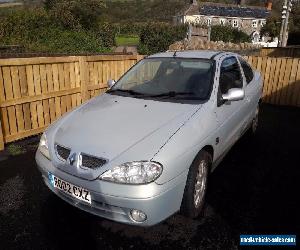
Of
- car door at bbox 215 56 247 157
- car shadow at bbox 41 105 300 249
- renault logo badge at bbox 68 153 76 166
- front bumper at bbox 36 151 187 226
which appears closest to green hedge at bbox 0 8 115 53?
car door at bbox 215 56 247 157

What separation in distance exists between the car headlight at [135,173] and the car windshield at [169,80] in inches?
54.0

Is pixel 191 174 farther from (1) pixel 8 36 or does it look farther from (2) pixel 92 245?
(1) pixel 8 36

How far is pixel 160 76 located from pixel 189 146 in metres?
1.61

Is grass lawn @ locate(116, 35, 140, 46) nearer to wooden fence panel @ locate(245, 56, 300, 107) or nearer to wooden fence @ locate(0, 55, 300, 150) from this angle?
wooden fence panel @ locate(245, 56, 300, 107)

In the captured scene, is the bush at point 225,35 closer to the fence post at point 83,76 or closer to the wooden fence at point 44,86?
the wooden fence at point 44,86

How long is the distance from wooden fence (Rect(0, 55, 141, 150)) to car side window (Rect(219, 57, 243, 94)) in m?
3.40

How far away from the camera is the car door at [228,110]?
3.76m

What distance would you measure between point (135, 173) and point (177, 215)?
1.10m

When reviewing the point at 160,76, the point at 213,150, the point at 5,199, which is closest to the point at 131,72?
the point at 160,76

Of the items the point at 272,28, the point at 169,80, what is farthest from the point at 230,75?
the point at 272,28

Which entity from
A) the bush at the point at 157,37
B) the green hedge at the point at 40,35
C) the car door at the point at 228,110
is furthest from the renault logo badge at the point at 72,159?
the bush at the point at 157,37

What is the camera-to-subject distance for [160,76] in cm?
428

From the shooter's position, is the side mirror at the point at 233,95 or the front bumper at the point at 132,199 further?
the side mirror at the point at 233,95

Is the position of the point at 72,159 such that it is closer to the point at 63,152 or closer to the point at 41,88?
the point at 63,152
